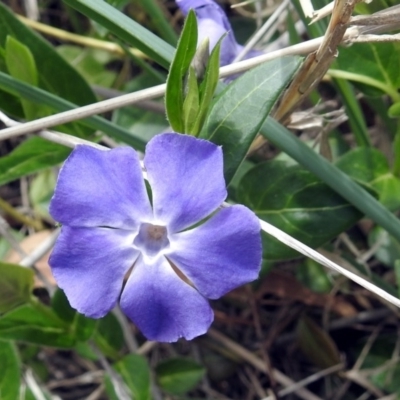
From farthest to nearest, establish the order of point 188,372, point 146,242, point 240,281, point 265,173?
point 188,372 → point 265,173 → point 146,242 → point 240,281

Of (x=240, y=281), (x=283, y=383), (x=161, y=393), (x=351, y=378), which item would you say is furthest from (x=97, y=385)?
(x=240, y=281)

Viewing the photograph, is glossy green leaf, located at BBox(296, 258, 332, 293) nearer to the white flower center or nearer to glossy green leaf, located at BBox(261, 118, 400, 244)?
glossy green leaf, located at BBox(261, 118, 400, 244)

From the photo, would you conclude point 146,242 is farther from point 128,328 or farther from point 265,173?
point 128,328

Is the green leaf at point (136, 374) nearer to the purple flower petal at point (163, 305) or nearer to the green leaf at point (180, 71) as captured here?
the purple flower petal at point (163, 305)

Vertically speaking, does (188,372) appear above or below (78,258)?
below

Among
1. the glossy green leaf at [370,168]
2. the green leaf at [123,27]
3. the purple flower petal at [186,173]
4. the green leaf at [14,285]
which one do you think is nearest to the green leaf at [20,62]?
the green leaf at [123,27]

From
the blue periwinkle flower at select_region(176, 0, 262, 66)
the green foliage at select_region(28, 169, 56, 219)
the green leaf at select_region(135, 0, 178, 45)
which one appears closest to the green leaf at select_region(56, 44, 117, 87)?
the green foliage at select_region(28, 169, 56, 219)
